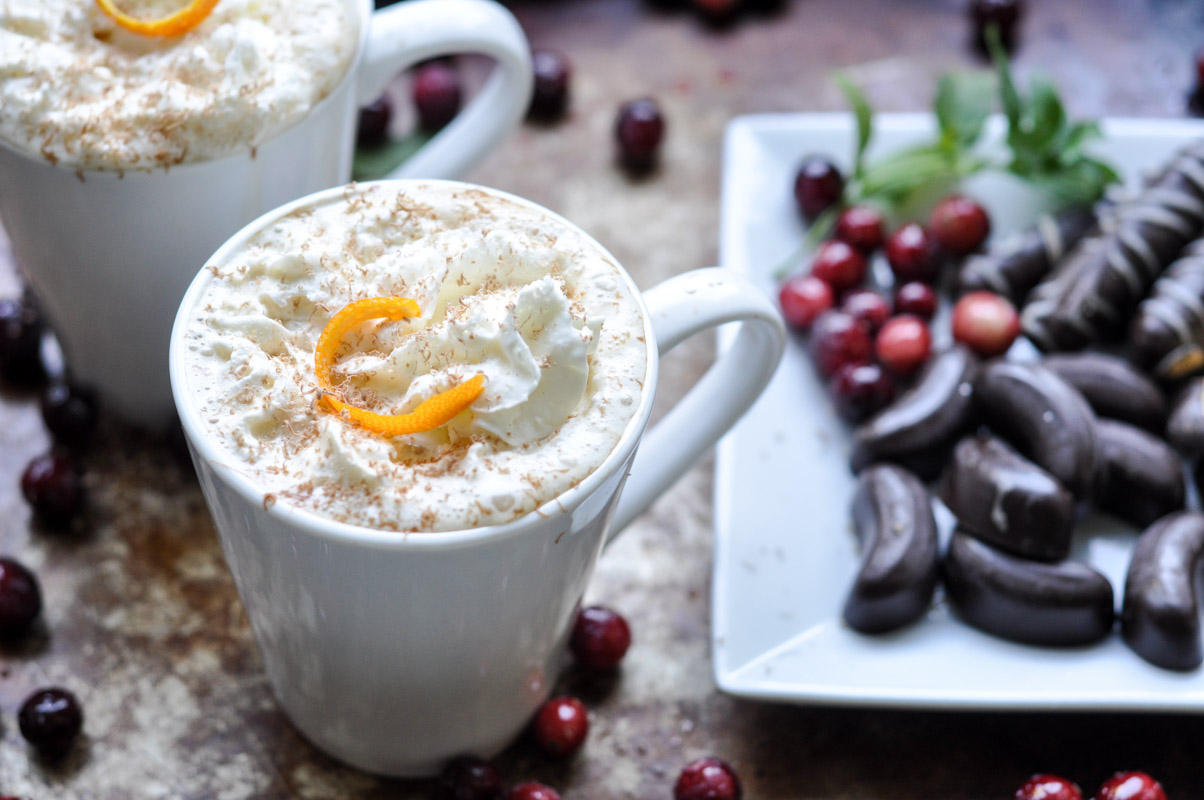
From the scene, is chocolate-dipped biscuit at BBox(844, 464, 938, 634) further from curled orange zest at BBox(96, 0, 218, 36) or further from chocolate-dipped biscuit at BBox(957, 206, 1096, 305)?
curled orange zest at BBox(96, 0, 218, 36)

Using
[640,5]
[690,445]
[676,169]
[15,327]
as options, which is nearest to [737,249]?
[676,169]

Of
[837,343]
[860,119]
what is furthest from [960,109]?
[837,343]

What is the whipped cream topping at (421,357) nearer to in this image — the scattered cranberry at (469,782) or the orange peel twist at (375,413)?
the orange peel twist at (375,413)

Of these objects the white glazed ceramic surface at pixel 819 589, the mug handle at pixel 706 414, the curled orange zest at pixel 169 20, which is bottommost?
the white glazed ceramic surface at pixel 819 589

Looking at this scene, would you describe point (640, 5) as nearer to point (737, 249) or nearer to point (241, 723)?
point (737, 249)

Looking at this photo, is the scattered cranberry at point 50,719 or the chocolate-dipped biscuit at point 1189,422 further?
the chocolate-dipped biscuit at point 1189,422

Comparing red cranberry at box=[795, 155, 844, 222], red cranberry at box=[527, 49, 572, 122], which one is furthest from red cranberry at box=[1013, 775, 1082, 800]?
red cranberry at box=[527, 49, 572, 122]

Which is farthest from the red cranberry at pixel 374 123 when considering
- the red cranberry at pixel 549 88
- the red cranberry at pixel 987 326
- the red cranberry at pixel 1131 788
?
the red cranberry at pixel 1131 788
